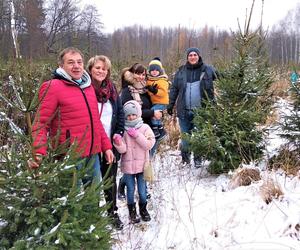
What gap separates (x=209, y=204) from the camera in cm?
406

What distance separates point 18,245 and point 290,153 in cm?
420

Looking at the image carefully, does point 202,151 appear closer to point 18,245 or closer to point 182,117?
point 182,117

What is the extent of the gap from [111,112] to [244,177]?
6.69 ft

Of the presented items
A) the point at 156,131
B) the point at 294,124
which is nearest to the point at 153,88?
the point at 156,131

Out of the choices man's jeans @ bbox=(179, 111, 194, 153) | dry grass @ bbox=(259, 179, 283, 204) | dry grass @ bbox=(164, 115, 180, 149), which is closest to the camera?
dry grass @ bbox=(259, 179, 283, 204)

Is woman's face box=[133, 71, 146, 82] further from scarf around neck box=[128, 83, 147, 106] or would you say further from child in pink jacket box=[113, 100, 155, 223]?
child in pink jacket box=[113, 100, 155, 223]

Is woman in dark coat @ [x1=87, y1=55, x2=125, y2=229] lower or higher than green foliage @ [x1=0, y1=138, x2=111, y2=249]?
higher

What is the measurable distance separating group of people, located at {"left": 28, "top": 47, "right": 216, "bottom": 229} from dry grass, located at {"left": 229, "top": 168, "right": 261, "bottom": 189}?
3.94 ft

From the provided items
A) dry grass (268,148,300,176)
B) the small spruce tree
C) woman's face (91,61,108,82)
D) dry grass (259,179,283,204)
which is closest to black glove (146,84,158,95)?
woman's face (91,61,108,82)

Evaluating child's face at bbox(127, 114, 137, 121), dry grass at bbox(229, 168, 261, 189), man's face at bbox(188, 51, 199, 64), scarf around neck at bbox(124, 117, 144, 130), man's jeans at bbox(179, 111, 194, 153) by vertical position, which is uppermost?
man's face at bbox(188, 51, 199, 64)

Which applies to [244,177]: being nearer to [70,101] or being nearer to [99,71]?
[99,71]

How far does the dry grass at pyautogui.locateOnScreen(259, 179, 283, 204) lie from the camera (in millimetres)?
3781

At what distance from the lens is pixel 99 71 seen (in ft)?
11.2

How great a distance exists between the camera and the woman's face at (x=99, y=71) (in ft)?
11.1
